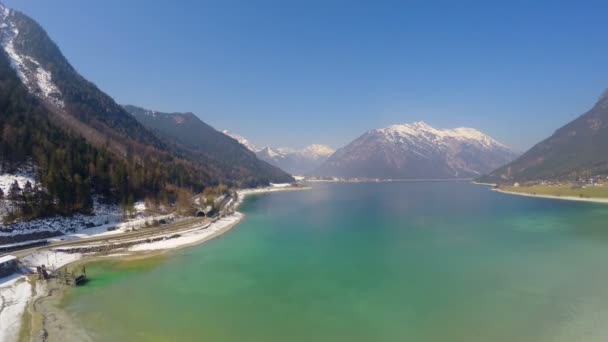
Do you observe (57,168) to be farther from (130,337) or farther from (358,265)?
(358,265)

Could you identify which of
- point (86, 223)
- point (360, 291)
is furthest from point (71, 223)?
point (360, 291)

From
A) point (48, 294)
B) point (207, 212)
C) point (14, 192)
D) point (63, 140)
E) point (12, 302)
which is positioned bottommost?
point (48, 294)

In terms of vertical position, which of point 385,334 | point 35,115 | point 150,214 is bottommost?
point 385,334

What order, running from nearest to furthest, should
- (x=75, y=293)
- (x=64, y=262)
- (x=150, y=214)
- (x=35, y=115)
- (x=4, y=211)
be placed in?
1. (x=75, y=293)
2. (x=64, y=262)
3. (x=4, y=211)
4. (x=150, y=214)
5. (x=35, y=115)

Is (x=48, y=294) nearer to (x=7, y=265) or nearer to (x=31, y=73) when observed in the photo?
(x=7, y=265)

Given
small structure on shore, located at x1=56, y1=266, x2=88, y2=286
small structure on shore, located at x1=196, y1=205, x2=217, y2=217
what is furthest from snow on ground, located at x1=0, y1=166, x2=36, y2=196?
small structure on shore, located at x1=196, y1=205, x2=217, y2=217

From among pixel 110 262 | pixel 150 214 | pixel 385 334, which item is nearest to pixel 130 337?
pixel 385 334

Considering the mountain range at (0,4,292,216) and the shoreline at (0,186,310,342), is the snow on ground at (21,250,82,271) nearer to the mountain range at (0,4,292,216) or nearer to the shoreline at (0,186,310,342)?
the shoreline at (0,186,310,342)

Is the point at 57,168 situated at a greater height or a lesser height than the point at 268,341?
greater
